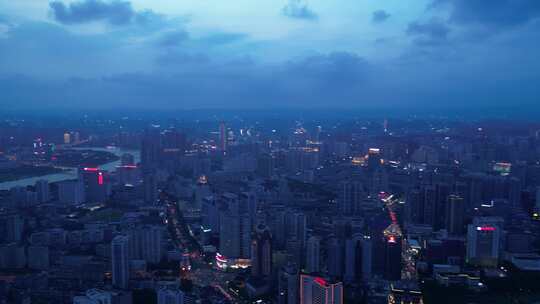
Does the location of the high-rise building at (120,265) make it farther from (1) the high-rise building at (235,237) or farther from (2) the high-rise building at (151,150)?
(2) the high-rise building at (151,150)

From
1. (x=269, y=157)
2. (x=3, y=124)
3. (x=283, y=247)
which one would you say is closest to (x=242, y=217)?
(x=283, y=247)

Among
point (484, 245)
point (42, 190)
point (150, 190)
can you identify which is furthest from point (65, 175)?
point (484, 245)

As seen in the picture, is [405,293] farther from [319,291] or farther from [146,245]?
[146,245]

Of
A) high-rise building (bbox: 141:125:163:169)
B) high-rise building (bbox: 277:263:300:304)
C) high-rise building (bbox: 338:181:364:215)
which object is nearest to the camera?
high-rise building (bbox: 277:263:300:304)

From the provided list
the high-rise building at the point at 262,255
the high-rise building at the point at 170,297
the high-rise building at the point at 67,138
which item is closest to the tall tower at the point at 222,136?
the high-rise building at the point at 67,138

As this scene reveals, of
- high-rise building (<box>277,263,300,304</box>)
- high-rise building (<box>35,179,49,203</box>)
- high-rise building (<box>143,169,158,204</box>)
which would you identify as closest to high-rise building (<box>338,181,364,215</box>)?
high-rise building (<box>143,169,158,204</box>)

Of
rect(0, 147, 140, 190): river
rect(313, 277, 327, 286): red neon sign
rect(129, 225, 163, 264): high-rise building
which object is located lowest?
rect(129, 225, 163, 264): high-rise building

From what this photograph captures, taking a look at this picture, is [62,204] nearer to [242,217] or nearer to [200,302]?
[242,217]

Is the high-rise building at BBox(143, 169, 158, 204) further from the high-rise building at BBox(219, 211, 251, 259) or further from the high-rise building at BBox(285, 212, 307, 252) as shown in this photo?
the high-rise building at BBox(285, 212, 307, 252)
